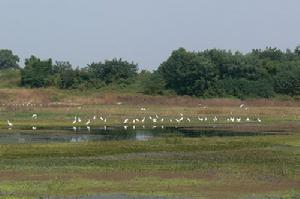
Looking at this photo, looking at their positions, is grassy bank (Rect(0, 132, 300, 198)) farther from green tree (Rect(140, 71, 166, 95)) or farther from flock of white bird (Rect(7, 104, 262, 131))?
green tree (Rect(140, 71, 166, 95))

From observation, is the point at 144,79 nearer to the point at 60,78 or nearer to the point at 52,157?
the point at 60,78

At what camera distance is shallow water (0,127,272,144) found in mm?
44875

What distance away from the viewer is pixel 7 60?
6206 inches

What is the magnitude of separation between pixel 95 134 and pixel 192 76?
49.9 meters

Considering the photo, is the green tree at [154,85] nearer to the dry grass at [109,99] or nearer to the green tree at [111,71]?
the dry grass at [109,99]

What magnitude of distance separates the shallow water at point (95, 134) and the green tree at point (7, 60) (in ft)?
339

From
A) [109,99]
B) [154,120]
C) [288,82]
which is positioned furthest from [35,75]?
[154,120]

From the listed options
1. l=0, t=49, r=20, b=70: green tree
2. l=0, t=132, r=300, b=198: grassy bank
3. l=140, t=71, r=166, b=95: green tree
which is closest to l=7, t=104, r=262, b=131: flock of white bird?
l=0, t=132, r=300, b=198: grassy bank

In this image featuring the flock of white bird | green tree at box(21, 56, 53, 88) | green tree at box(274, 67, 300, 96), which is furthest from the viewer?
green tree at box(21, 56, 53, 88)

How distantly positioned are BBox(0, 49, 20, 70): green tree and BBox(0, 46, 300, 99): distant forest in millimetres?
45711

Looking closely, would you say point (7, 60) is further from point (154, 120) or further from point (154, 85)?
point (154, 120)

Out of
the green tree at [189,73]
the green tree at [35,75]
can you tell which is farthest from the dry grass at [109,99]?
the green tree at [35,75]

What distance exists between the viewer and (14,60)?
6265 inches

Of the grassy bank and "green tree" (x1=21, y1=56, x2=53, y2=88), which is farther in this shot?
"green tree" (x1=21, y1=56, x2=53, y2=88)
